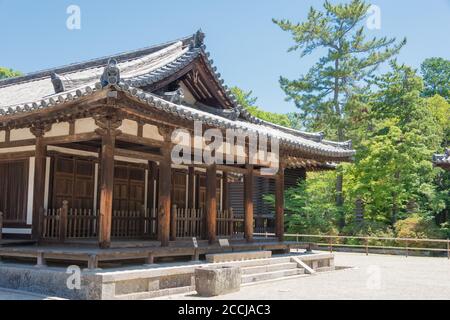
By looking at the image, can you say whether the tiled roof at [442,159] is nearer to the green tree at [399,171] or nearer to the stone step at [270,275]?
the green tree at [399,171]

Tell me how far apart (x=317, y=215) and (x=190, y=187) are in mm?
14774

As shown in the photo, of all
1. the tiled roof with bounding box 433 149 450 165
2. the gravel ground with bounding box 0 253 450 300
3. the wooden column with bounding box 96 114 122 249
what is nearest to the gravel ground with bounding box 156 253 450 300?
the gravel ground with bounding box 0 253 450 300

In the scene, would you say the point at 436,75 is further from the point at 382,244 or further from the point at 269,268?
the point at 269,268

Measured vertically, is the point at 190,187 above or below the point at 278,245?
above

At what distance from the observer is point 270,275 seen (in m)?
13.9

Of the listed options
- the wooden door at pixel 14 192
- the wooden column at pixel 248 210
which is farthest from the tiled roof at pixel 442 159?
the wooden door at pixel 14 192

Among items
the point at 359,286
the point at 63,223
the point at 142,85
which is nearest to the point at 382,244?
the point at 359,286

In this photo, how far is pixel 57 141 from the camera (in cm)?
1207

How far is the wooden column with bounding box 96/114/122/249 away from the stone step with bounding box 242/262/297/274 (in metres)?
4.24

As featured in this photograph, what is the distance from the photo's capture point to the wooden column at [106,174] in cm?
1059

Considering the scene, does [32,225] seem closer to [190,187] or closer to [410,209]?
[190,187]

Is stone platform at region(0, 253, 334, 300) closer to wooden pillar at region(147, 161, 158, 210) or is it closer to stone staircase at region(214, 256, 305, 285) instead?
stone staircase at region(214, 256, 305, 285)
